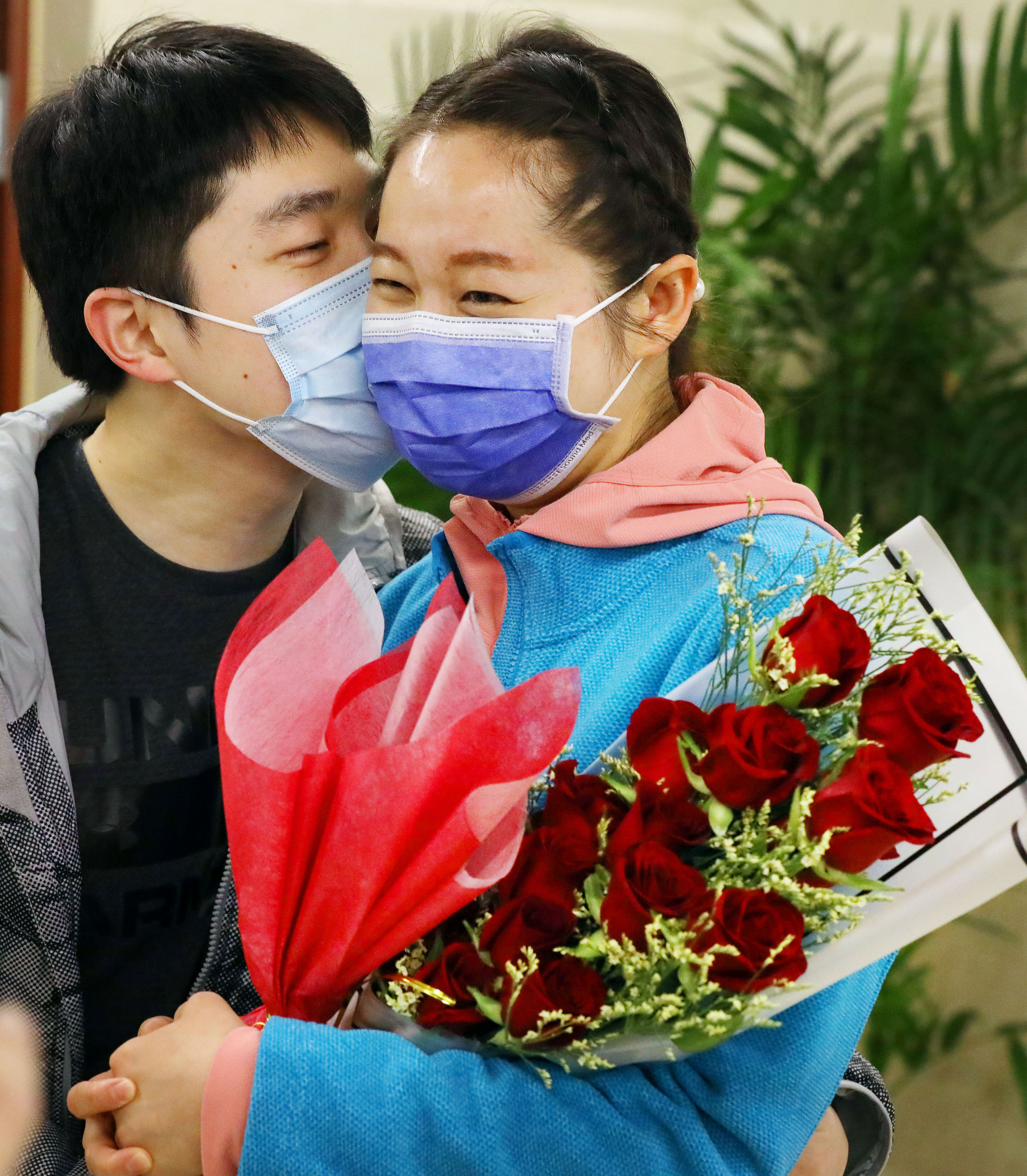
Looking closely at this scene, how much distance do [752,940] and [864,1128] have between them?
1.66 feet

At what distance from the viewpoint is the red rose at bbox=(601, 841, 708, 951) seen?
28.6 inches

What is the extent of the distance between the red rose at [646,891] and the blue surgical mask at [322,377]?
0.66m

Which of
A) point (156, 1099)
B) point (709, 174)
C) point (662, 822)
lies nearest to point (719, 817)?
point (662, 822)

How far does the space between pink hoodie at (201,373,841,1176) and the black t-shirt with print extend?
1.36ft

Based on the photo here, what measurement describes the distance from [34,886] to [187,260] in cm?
65

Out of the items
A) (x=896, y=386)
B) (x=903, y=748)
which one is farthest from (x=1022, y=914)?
(x=903, y=748)

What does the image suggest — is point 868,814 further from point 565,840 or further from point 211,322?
point 211,322

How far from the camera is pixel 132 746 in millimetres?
1310

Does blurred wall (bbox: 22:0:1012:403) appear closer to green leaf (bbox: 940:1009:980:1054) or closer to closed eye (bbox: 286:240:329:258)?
closed eye (bbox: 286:240:329:258)

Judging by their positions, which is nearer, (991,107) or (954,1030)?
(991,107)

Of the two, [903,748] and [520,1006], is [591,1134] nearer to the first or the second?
[520,1006]

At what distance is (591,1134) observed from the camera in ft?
2.65

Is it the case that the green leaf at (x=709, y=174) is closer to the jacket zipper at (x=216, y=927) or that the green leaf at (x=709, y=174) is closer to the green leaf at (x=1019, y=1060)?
the jacket zipper at (x=216, y=927)

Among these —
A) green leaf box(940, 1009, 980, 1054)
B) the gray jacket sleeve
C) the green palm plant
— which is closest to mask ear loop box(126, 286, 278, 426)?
the gray jacket sleeve
